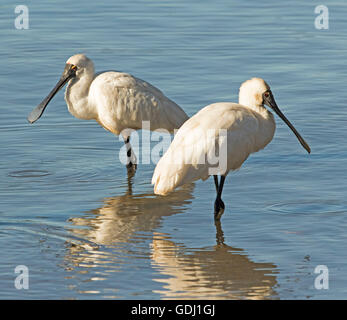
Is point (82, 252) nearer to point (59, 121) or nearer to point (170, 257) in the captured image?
point (170, 257)

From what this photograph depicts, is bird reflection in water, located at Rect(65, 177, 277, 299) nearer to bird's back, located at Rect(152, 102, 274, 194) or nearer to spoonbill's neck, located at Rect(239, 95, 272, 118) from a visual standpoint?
bird's back, located at Rect(152, 102, 274, 194)

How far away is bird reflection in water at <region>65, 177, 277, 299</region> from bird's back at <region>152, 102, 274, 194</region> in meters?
0.53

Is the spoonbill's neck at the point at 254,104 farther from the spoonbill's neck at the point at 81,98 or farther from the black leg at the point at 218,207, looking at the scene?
the spoonbill's neck at the point at 81,98

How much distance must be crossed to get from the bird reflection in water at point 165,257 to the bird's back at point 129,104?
1841 mm

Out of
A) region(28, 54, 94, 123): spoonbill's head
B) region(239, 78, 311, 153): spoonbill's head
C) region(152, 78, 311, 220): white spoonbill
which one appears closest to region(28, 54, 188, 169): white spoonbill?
region(28, 54, 94, 123): spoonbill's head

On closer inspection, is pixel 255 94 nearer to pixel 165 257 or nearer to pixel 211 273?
pixel 165 257

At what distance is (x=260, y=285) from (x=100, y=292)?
1.33 meters

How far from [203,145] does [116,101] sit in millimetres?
2620

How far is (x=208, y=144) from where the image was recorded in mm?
9383

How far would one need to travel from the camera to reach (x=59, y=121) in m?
13.4

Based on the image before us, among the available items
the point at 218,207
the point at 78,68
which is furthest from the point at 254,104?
the point at 78,68

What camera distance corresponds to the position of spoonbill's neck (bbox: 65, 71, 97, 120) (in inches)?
469

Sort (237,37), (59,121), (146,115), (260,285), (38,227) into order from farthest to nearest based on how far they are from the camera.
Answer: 1. (237,37)
2. (59,121)
3. (146,115)
4. (38,227)
5. (260,285)

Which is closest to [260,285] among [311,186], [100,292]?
[100,292]
